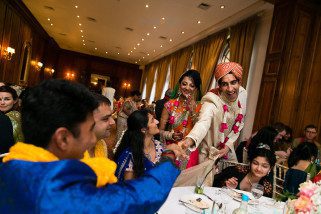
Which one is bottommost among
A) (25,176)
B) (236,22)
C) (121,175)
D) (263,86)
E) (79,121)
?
(121,175)

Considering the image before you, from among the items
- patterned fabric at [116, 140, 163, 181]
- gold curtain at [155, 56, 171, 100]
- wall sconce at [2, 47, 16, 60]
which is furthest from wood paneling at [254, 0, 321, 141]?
wall sconce at [2, 47, 16, 60]

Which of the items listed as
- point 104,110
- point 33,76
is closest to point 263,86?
point 104,110

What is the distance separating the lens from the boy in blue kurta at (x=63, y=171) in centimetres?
72

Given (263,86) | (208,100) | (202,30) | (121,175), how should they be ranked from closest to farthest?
(121,175)
(208,100)
(263,86)
(202,30)

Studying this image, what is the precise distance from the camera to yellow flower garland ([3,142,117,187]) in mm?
805

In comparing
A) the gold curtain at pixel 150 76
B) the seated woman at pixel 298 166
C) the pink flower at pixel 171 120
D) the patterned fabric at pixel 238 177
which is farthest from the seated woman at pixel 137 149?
the gold curtain at pixel 150 76

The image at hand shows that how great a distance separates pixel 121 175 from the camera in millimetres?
2432

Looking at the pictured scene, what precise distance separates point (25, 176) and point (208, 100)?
80.8 inches

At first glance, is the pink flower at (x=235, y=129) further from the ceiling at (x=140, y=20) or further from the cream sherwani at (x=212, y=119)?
the ceiling at (x=140, y=20)

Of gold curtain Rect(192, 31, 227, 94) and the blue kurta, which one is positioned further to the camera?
gold curtain Rect(192, 31, 227, 94)

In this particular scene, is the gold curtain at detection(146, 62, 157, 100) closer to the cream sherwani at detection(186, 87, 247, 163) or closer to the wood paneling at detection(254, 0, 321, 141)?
the wood paneling at detection(254, 0, 321, 141)

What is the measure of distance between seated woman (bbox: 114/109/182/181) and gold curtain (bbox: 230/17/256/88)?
407 cm

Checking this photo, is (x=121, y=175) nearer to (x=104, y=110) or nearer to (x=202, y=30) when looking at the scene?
(x=104, y=110)

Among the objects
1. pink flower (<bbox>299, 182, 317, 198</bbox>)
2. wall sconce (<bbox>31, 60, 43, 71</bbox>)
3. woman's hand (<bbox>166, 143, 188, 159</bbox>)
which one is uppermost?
wall sconce (<bbox>31, 60, 43, 71</bbox>)
